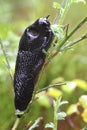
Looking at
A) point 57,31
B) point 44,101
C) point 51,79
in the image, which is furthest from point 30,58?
point 51,79

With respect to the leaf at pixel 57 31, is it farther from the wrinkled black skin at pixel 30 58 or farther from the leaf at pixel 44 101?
the leaf at pixel 44 101

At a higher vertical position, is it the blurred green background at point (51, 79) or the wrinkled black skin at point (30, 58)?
the wrinkled black skin at point (30, 58)

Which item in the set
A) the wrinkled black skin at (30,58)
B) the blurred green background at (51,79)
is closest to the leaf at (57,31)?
the wrinkled black skin at (30,58)

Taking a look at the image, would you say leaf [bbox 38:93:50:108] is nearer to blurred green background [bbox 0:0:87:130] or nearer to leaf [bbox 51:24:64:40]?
blurred green background [bbox 0:0:87:130]

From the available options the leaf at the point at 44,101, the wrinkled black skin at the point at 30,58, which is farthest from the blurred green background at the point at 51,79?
the wrinkled black skin at the point at 30,58

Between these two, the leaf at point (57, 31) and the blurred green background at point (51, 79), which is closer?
the leaf at point (57, 31)

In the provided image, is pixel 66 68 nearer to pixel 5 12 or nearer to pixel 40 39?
pixel 5 12

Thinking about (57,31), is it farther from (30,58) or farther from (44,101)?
(44,101)

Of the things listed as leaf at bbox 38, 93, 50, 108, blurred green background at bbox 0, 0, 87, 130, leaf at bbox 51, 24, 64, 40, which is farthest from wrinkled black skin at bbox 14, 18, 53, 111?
leaf at bbox 38, 93, 50, 108
